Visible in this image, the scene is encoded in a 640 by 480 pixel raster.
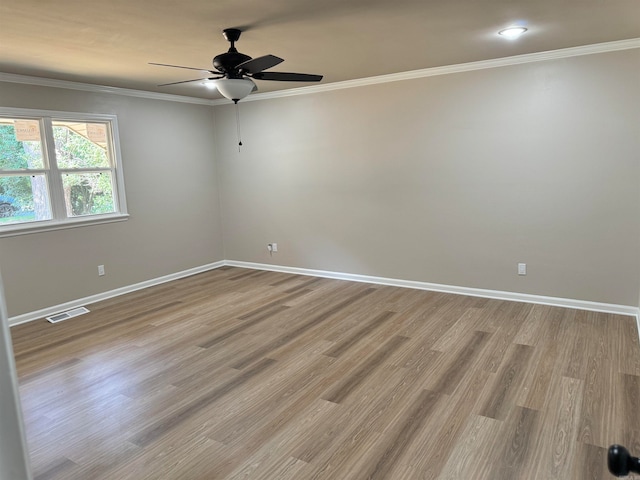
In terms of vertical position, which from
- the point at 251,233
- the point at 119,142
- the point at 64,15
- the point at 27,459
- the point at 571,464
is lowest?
the point at 571,464

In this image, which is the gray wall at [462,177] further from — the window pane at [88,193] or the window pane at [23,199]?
the window pane at [23,199]

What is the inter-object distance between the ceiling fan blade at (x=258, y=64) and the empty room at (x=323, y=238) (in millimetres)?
26

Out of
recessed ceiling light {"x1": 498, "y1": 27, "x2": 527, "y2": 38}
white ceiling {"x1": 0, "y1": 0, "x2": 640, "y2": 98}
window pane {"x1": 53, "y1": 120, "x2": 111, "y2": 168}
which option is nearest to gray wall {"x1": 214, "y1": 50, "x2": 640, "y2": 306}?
white ceiling {"x1": 0, "y1": 0, "x2": 640, "y2": 98}

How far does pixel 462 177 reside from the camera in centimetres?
488

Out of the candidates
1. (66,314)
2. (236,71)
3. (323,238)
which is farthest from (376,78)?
(66,314)

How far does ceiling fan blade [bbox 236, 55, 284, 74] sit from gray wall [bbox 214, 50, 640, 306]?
95.6 inches

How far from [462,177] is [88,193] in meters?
4.29

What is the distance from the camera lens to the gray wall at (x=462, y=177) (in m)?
4.16

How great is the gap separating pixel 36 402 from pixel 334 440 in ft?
6.86

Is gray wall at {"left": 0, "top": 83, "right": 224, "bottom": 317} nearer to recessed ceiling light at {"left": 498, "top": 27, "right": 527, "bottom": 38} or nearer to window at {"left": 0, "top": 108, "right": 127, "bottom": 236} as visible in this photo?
window at {"left": 0, "top": 108, "right": 127, "bottom": 236}

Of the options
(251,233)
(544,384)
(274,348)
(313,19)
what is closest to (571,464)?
(544,384)

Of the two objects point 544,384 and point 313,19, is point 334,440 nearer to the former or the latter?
point 544,384

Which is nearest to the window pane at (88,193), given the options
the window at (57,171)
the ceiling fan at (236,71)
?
the window at (57,171)

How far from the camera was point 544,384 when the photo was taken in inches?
119
